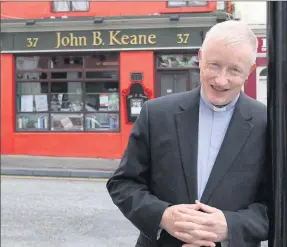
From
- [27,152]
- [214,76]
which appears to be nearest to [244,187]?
[214,76]

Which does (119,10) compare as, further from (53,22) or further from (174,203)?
(174,203)

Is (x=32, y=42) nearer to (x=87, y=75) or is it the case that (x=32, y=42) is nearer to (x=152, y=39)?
(x=87, y=75)

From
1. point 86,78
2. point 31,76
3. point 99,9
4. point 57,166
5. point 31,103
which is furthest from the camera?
point 31,103

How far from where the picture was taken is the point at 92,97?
13820 millimetres

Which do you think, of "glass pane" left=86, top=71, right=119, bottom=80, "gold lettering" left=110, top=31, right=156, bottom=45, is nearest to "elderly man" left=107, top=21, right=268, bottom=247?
"gold lettering" left=110, top=31, right=156, bottom=45

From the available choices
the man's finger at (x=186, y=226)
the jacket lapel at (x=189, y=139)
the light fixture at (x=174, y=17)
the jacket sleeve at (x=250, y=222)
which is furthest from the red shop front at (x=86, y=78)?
the man's finger at (x=186, y=226)

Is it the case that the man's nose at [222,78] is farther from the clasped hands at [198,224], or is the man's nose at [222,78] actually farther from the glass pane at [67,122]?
the glass pane at [67,122]

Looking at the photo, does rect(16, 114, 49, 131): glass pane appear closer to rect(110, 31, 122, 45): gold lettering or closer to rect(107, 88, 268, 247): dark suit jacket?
rect(110, 31, 122, 45): gold lettering

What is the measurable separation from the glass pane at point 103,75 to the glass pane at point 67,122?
3.71 ft

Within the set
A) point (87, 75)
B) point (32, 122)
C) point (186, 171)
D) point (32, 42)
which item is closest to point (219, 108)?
point (186, 171)

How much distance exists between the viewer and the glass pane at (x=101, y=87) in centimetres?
1367

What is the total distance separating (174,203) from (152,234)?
0.12m

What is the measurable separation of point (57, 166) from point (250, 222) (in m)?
10.8

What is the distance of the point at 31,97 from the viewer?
14.1 meters
